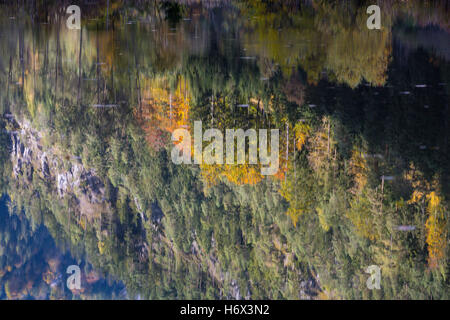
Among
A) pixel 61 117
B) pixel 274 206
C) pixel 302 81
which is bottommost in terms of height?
pixel 274 206

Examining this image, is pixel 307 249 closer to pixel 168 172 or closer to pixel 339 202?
pixel 339 202

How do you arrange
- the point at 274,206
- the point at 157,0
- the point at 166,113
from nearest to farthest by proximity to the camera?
1. the point at 274,206
2. the point at 166,113
3. the point at 157,0

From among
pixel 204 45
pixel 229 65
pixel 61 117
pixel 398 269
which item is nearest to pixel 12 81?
pixel 61 117

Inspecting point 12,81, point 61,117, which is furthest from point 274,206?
point 12,81

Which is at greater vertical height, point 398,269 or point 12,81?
point 12,81

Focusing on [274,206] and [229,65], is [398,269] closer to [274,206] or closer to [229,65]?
[274,206]

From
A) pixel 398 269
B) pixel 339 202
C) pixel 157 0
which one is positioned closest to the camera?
pixel 398 269

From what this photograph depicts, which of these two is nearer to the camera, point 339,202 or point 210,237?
point 339,202
